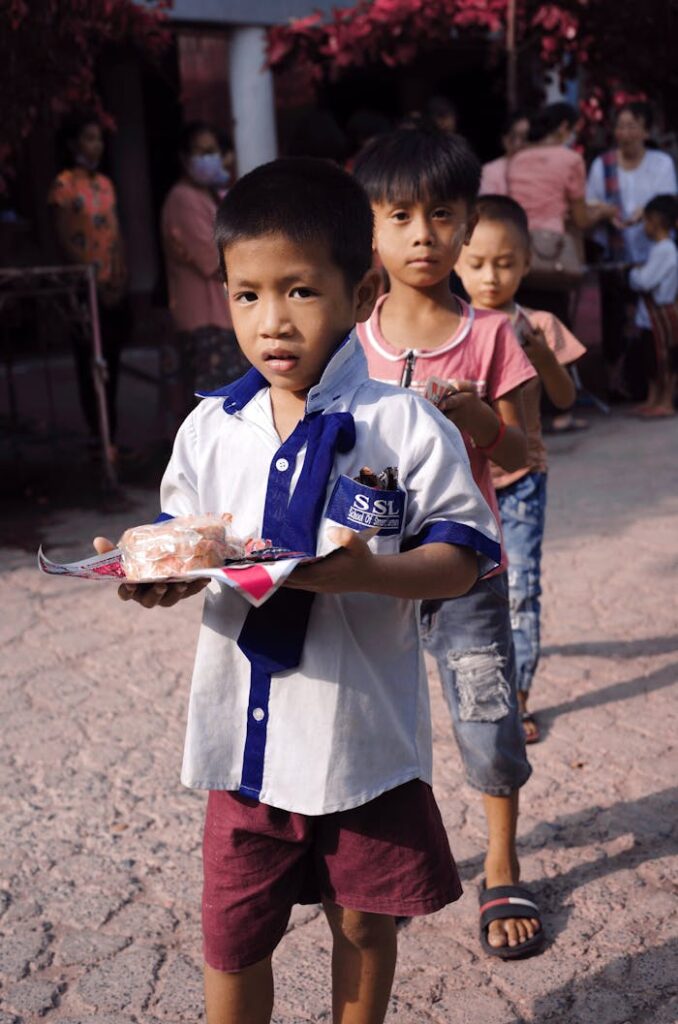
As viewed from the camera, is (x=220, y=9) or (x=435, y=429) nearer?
(x=435, y=429)

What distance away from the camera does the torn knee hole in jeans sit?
258 cm

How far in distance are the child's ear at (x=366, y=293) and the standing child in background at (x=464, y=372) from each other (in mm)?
575

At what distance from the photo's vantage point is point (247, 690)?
6.16 ft

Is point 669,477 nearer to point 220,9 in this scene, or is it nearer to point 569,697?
point 569,697

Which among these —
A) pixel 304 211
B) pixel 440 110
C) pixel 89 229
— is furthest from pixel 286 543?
pixel 440 110

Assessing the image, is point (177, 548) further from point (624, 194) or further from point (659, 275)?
point (624, 194)

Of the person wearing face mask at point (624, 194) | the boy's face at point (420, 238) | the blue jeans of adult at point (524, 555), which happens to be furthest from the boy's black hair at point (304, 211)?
the person wearing face mask at point (624, 194)

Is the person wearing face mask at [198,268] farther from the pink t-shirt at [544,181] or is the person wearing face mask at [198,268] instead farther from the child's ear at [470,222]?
the child's ear at [470,222]

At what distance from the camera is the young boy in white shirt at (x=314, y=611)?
1.80 m

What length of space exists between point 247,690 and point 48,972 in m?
1.00

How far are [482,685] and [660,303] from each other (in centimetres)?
602

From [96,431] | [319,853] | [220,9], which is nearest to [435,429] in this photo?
[319,853]

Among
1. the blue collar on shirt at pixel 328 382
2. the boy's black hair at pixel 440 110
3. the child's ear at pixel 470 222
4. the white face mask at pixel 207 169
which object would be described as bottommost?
the white face mask at pixel 207 169

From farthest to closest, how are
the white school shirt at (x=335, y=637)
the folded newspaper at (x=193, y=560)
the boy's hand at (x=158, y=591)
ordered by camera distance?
the white school shirt at (x=335, y=637), the boy's hand at (x=158, y=591), the folded newspaper at (x=193, y=560)
